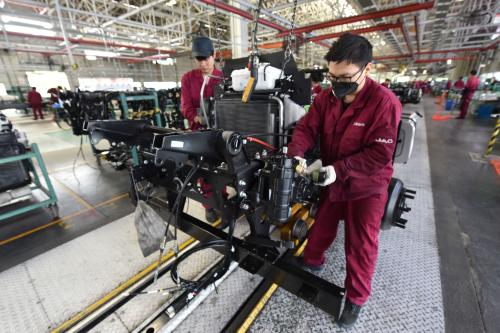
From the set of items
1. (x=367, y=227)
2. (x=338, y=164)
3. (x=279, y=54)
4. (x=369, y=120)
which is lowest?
(x=367, y=227)

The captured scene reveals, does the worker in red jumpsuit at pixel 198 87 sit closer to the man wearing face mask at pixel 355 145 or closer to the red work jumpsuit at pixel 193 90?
the red work jumpsuit at pixel 193 90

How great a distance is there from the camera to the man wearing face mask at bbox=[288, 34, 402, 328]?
3.56 ft

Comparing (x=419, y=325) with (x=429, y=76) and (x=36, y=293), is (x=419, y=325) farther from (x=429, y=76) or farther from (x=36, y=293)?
(x=429, y=76)

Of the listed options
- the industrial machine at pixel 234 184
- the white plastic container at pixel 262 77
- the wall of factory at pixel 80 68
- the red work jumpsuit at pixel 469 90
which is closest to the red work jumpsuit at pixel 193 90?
the white plastic container at pixel 262 77

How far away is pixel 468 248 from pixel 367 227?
1.51 m

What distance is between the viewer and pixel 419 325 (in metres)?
1.33

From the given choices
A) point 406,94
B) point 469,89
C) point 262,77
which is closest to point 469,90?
point 469,89

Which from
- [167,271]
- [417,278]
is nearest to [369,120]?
[417,278]

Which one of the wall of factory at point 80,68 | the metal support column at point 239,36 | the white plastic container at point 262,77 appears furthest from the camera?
the wall of factory at point 80,68

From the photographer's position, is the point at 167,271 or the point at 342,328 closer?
the point at 342,328

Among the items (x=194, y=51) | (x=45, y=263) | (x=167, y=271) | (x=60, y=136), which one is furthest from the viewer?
(x=60, y=136)

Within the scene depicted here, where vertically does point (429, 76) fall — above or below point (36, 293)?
above

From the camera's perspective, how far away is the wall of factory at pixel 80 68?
1240 centimetres

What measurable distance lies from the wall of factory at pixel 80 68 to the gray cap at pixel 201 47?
33.0 feet
